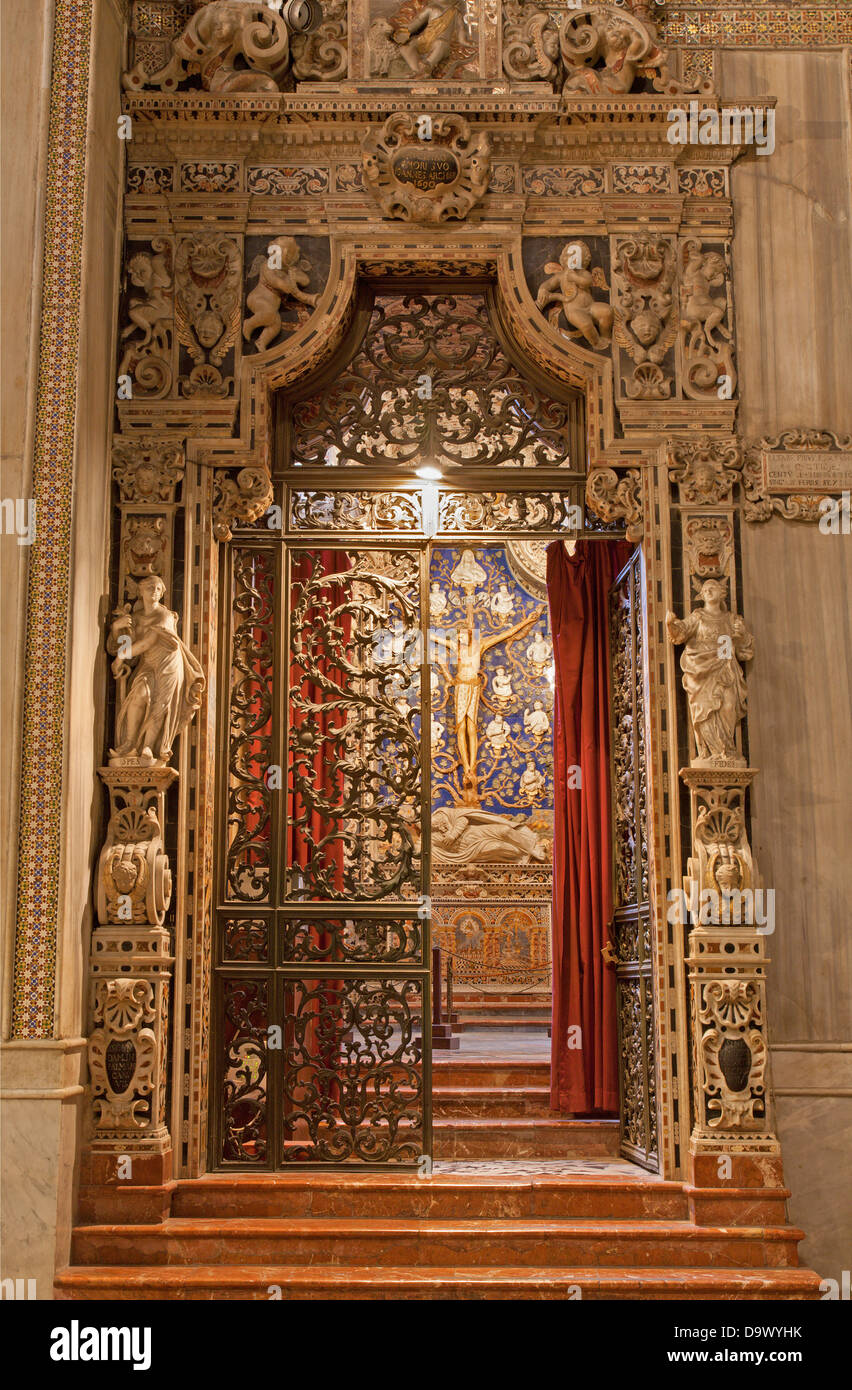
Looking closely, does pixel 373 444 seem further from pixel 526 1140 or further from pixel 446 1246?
pixel 446 1246

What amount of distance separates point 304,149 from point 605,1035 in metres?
5.21

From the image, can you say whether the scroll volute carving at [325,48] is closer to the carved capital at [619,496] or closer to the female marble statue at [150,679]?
the carved capital at [619,496]

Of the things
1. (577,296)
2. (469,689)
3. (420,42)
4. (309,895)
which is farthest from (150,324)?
(469,689)

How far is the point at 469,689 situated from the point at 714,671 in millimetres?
6088

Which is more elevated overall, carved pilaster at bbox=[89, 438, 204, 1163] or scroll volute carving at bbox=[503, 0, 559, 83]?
scroll volute carving at bbox=[503, 0, 559, 83]

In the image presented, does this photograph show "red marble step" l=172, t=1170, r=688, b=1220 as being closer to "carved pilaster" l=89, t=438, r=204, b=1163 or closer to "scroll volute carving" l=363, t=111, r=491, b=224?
"carved pilaster" l=89, t=438, r=204, b=1163

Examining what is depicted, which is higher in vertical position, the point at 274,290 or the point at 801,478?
the point at 274,290

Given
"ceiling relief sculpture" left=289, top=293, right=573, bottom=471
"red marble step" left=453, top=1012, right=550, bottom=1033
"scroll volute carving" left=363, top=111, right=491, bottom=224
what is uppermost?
"scroll volute carving" left=363, top=111, right=491, bottom=224

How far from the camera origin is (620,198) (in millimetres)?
7684

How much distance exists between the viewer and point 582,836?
8992 mm

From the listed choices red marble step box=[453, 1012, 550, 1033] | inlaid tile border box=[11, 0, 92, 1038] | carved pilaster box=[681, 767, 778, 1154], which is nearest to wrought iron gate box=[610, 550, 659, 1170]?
carved pilaster box=[681, 767, 778, 1154]

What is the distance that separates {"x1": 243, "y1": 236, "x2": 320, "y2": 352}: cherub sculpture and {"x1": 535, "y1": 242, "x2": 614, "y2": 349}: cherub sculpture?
4.02ft

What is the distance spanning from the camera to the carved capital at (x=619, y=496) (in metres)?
7.54

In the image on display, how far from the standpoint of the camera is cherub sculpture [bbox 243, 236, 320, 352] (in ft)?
24.7
